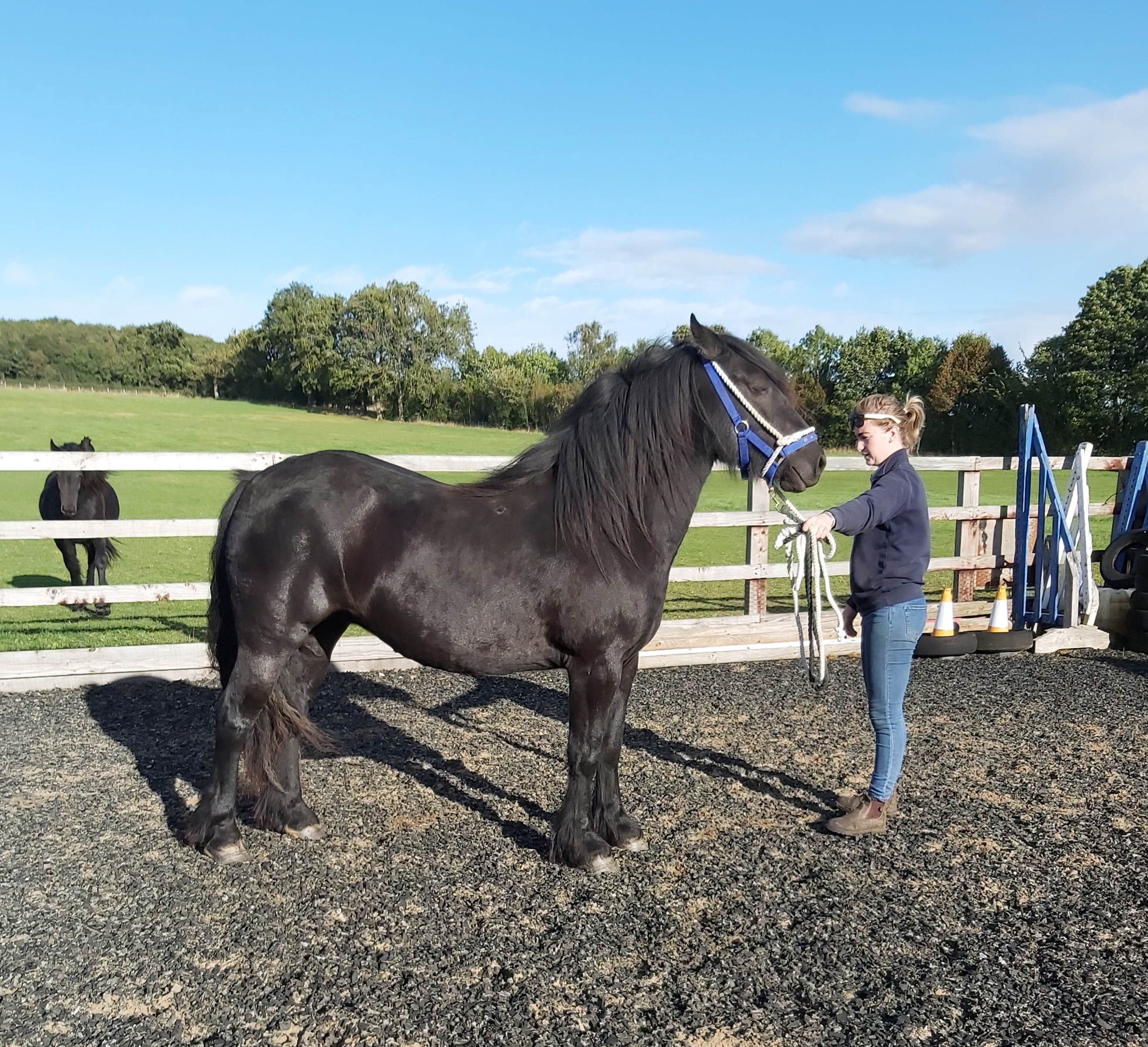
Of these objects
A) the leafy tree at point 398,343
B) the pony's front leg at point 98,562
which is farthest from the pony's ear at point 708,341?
the leafy tree at point 398,343

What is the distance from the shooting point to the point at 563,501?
3.55 metres

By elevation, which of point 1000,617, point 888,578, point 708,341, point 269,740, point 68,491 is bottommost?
point 1000,617

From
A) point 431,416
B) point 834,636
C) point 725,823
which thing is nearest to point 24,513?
point 834,636

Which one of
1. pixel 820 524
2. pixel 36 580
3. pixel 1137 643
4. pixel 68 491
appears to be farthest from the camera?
pixel 36 580

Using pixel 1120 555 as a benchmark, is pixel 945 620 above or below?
below

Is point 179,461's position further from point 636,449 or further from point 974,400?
point 974,400

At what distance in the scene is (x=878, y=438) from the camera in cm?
368

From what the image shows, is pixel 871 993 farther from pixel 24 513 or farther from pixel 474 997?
pixel 24 513

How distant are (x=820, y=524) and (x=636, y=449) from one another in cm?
81

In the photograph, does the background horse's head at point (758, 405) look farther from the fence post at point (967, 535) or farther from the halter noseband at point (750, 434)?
the fence post at point (967, 535)

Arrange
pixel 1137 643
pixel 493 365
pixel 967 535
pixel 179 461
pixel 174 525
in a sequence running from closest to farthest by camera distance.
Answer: pixel 179 461, pixel 174 525, pixel 1137 643, pixel 967 535, pixel 493 365

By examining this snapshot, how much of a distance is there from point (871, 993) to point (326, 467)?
289 centimetres

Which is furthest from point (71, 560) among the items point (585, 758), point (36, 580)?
point (585, 758)

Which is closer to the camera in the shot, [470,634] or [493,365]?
[470,634]
